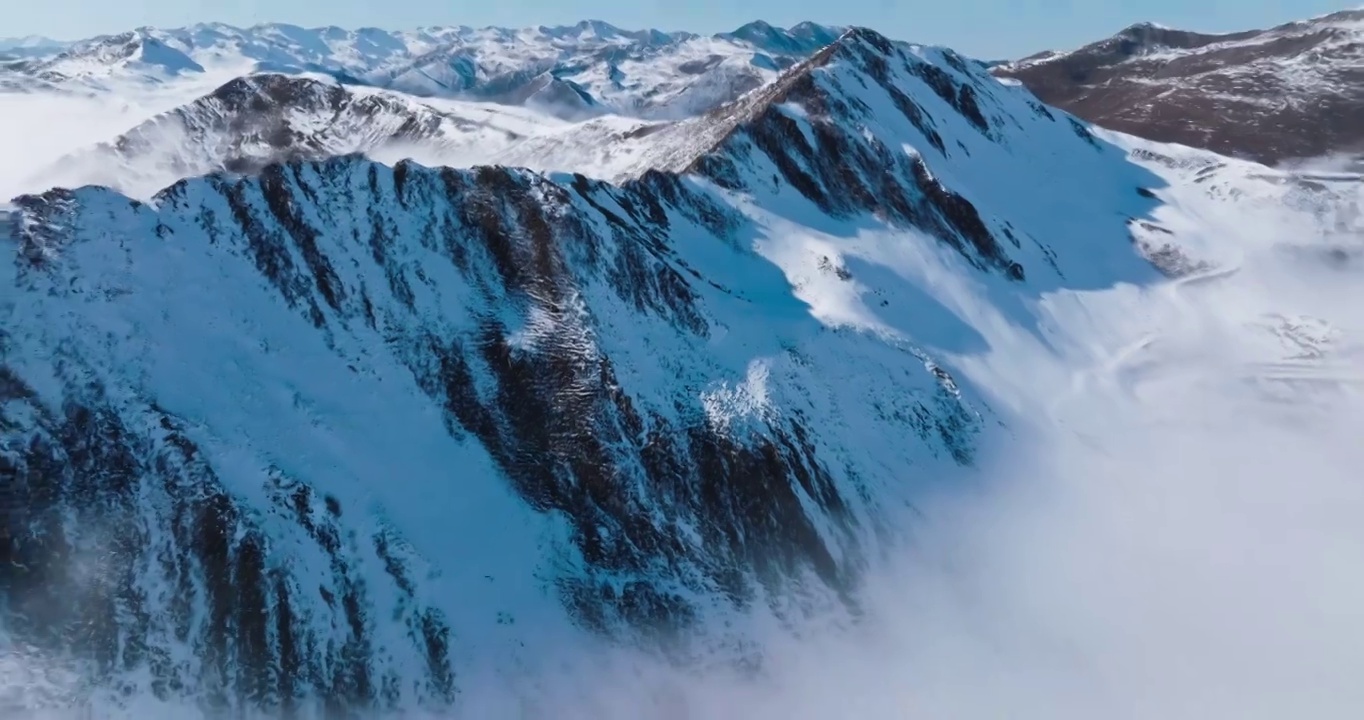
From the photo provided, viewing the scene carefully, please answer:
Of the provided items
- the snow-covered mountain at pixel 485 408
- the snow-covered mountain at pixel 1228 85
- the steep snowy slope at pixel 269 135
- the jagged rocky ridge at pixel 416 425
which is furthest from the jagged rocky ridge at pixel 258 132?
the snow-covered mountain at pixel 1228 85

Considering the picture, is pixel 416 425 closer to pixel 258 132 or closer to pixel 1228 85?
pixel 258 132

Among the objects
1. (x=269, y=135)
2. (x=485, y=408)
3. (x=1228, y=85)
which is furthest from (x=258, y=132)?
(x=1228, y=85)

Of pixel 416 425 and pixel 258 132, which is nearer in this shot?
pixel 416 425

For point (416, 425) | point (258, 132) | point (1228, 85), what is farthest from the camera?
point (1228, 85)

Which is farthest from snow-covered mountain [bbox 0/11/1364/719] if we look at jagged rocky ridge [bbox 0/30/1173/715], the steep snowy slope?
the steep snowy slope

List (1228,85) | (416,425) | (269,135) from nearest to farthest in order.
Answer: (416,425), (269,135), (1228,85)

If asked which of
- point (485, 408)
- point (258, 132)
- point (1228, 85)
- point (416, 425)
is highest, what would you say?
point (1228, 85)

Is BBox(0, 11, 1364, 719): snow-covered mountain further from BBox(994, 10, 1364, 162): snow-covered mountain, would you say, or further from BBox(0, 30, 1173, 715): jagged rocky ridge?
BBox(994, 10, 1364, 162): snow-covered mountain
